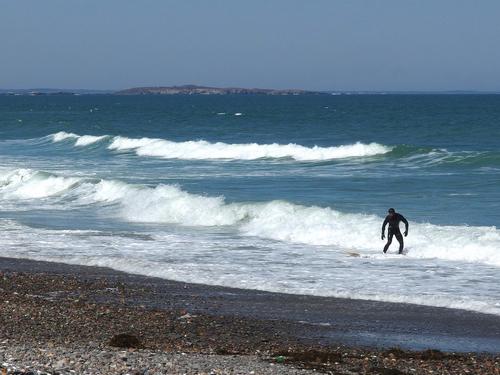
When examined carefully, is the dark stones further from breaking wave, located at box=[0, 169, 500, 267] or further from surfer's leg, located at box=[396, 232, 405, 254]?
surfer's leg, located at box=[396, 232, 405, 254]

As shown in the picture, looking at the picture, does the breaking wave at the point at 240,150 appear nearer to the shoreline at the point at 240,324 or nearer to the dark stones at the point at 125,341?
the shoreline at the point at 240,324

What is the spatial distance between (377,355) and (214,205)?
57.4 feet

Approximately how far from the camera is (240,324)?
1488cm

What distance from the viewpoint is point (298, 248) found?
23.7 meters

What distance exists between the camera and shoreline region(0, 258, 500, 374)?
12820 mm

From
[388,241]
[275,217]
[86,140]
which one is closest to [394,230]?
[388,241]

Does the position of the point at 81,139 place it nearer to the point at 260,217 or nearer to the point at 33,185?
the point at 33,185

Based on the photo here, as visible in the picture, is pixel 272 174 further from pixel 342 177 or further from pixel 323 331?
pixel 323 331

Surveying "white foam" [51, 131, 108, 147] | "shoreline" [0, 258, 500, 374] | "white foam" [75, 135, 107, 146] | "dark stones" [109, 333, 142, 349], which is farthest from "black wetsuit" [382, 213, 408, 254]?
"white foam" [75, 135, 107, 146]

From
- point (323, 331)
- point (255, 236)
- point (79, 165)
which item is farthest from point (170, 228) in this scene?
point (79, 165)

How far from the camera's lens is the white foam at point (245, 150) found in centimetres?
5128

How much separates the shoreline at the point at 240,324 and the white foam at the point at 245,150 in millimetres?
33041

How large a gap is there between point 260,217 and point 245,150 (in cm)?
2729

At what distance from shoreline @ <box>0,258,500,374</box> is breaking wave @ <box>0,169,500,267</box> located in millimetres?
5906
